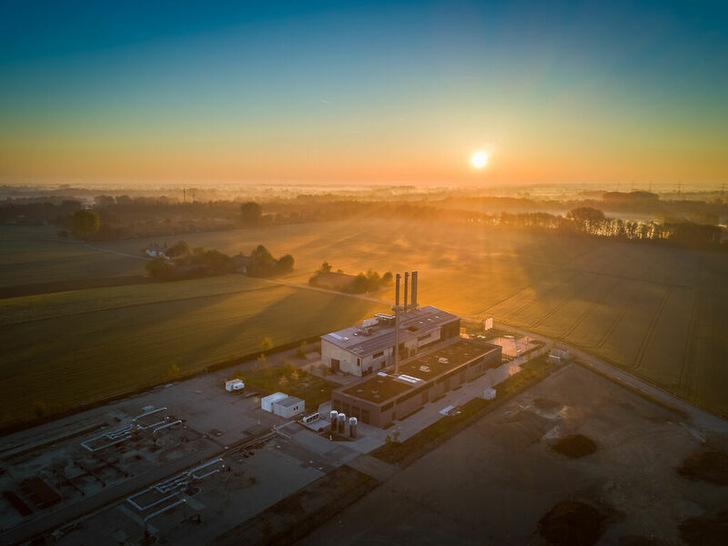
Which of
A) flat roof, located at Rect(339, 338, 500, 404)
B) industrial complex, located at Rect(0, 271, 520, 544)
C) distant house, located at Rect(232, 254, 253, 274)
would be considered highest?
distant house, located at Rect(232, 254, 253, 274)

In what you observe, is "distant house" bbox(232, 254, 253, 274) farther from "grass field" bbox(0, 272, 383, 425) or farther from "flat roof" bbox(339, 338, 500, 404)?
"flat roof" bbox(339, 338, 500, 404)

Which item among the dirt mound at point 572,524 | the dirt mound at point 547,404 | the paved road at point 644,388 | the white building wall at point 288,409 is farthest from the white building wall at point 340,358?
the paved road at point 644,388

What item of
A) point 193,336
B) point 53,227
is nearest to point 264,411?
point 193,336

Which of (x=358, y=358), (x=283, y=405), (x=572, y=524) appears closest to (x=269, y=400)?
(x=283, y=405)

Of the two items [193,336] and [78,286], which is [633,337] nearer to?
[193,336]

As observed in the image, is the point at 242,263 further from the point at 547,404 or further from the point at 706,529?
the point at 706,529

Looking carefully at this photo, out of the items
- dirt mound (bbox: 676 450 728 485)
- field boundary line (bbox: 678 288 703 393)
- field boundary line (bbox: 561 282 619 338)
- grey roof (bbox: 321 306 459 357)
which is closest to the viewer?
dirt mound (bbox: 676 450 728 485)

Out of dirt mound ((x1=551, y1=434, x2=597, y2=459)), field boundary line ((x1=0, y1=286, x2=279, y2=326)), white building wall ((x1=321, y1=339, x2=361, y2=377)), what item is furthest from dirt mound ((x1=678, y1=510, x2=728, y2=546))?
field boundary line ((x1=0, y1=286, x2=279, y2=326))
